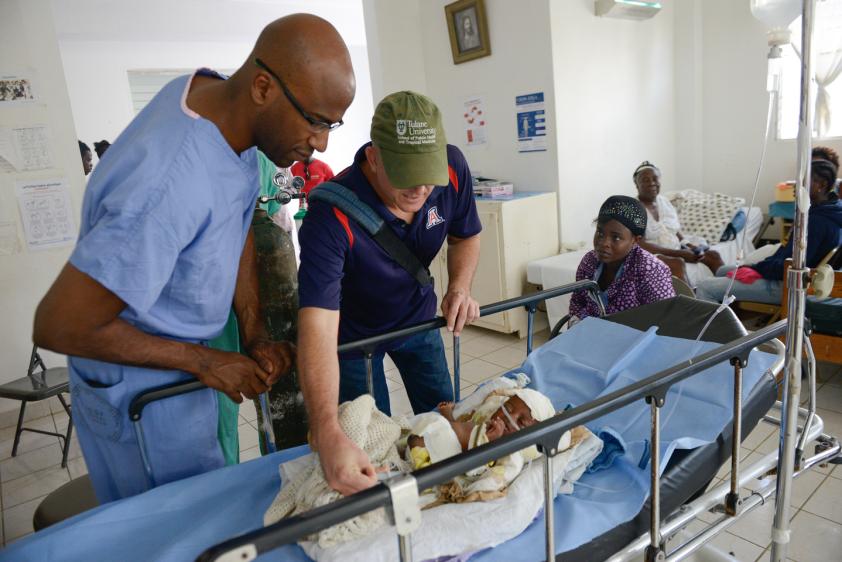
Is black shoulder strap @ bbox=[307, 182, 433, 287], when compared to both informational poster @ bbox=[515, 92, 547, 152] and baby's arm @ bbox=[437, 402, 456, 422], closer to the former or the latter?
baby's arm @ bbox=[437, 402, 456, 422]

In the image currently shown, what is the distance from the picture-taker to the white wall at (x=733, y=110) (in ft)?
17.6

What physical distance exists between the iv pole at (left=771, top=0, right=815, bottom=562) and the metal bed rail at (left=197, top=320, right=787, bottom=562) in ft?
0.34

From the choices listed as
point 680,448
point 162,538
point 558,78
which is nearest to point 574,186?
point 558,78

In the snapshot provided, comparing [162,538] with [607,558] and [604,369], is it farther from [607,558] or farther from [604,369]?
[604,369]

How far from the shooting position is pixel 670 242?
442 centimetres

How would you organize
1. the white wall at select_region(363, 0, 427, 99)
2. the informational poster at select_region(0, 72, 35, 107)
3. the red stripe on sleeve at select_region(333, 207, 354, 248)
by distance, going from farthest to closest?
the white wall at select_region(363, 0, 427, 99)
the informational poster at select_region(0, 72, 35, 107)
the red stripe on sleeve at select_region(333, 207, 354, 248)

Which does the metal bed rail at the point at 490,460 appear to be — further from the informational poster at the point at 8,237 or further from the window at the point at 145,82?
the window at the point at 145,82

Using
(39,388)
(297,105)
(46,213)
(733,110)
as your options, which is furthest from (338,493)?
(733,110)

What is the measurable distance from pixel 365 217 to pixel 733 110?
17.4 feet

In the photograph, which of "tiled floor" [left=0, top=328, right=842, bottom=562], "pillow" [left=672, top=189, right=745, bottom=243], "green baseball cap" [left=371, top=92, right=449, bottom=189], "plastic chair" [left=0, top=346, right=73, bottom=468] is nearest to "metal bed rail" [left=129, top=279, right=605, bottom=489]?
"green baseball cap" [left=371, top=92, right=449, bottom=189]

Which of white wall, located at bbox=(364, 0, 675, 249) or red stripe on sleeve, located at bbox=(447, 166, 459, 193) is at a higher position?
white wall, located at bbox=(364, 0, 675, 249)

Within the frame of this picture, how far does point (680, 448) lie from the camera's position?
150 centimetres

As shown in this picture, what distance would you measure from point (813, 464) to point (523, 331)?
3.02 m

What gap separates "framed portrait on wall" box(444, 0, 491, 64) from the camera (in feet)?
15.9
